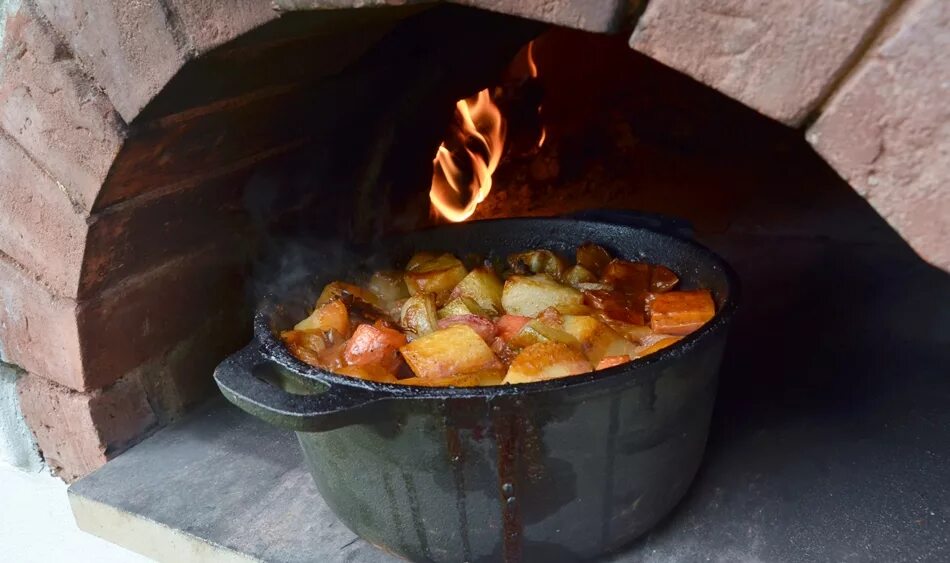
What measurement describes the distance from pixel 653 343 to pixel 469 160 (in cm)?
94

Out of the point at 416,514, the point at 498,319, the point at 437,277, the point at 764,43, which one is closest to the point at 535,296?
the point at 498,319

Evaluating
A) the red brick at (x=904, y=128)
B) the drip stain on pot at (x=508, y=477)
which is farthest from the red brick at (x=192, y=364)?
the red brick at (x=904, y=128)

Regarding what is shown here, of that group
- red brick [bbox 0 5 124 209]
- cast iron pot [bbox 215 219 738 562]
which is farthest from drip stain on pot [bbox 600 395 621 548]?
red brick [bbox 0 5 124 209]

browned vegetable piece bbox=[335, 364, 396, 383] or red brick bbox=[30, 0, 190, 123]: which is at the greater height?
red brick bbox=[30, 0, 190, 123]

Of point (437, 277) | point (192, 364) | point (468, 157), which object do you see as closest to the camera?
point (437, 277)

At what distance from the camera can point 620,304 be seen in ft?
3.87

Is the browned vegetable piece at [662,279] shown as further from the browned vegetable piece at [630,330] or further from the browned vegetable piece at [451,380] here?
the browned vegetable piece at [451,380]

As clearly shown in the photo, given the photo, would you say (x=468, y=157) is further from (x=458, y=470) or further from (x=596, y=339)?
(x=458, y=470)

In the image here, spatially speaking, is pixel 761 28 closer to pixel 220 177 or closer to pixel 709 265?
pixel 709 265

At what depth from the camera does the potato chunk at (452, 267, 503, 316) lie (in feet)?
4.06

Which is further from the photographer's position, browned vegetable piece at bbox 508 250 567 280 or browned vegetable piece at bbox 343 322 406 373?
browned vegetable piece at bbox 508 250 567 280

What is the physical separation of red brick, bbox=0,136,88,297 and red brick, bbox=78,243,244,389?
77 millimetres

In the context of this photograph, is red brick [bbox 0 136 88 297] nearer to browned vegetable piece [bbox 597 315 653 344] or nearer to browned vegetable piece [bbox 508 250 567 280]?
browned vegetable piece [bbox 508 250 567 280]

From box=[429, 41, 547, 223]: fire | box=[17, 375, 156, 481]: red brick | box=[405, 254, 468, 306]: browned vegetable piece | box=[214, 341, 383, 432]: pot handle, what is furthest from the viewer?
box=[429, 41, 547, 223]: fire
